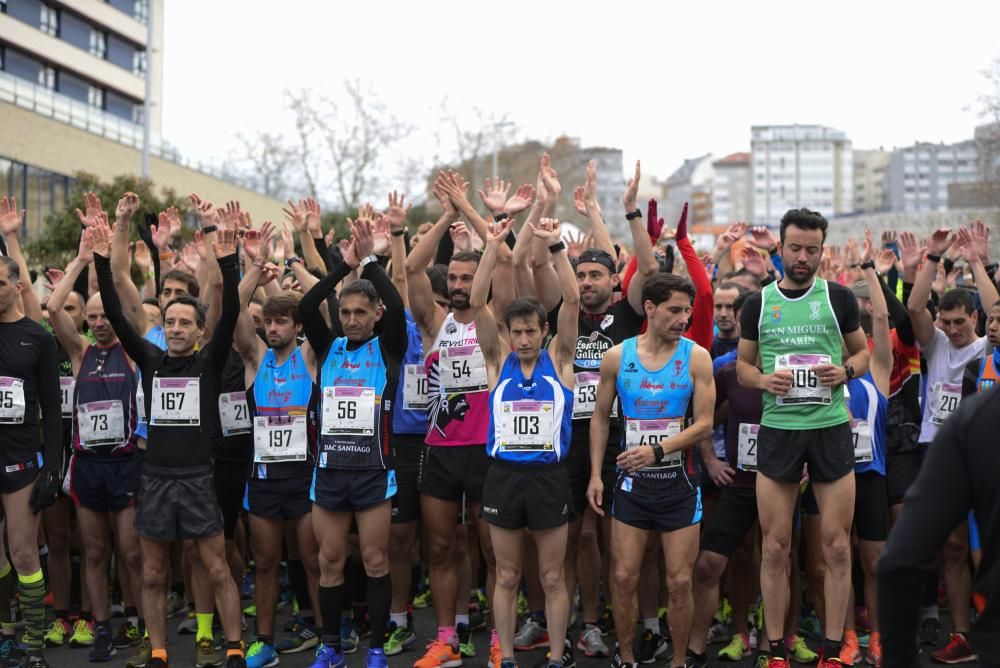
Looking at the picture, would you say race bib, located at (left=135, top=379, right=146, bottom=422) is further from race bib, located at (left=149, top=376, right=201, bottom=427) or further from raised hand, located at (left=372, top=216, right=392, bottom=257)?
raised hand, located at (left=372, top=216, right=392, bottom=257)

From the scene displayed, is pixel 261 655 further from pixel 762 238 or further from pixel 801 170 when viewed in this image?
pixel 801 170

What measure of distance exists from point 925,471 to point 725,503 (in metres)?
4.47

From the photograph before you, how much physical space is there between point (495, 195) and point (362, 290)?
4.48 feet

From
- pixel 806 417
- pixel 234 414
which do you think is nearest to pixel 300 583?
pixel 234 414

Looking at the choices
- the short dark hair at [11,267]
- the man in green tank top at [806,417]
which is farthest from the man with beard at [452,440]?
the short dark hair at [11,267]

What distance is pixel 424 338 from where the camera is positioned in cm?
773

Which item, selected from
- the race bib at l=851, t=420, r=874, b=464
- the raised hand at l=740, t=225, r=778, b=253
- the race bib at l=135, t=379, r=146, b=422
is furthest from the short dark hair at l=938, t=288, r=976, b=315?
the race bib at l=135, t=379, r=146, b=422

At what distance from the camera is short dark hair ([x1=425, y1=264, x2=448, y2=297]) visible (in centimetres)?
797

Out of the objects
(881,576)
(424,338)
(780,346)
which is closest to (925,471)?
(881,576)

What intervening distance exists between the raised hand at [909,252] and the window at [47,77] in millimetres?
46192

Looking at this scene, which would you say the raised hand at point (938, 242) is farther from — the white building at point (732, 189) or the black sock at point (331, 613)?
the white building at point (732, 189)

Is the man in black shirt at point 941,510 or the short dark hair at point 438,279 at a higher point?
the short dark hair at point 438,279

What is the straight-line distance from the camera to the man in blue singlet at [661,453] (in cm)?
657

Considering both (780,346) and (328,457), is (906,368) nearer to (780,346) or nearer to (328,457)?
(780,346)
